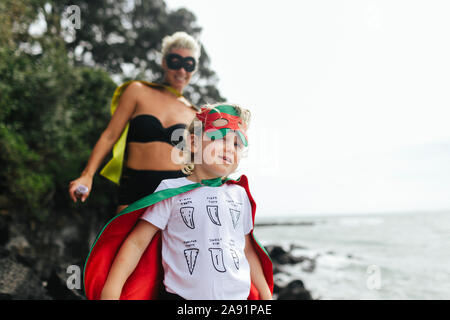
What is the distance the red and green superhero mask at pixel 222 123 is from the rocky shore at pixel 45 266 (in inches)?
93.4

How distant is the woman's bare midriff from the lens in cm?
240

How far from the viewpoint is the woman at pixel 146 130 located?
2385 mm

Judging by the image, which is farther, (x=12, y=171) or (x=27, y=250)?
(x=12, y=171)

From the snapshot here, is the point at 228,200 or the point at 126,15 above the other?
the point at 126,15

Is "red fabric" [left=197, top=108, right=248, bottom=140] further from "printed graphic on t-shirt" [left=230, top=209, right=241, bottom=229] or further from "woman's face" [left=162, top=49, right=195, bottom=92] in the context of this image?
"woman's face" [left=162, top=49, right=195, bottom=92]

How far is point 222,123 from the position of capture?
155 centimetres

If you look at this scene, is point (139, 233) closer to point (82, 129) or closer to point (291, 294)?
point (291, 294)

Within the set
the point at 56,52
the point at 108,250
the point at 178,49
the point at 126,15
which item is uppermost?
the point at 126,15

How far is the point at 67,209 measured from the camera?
11031mm

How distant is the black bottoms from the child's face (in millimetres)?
914

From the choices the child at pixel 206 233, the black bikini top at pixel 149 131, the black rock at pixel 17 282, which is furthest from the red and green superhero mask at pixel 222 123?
the black rock at pixel 17 282

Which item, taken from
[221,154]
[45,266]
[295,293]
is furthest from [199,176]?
[45,266]
